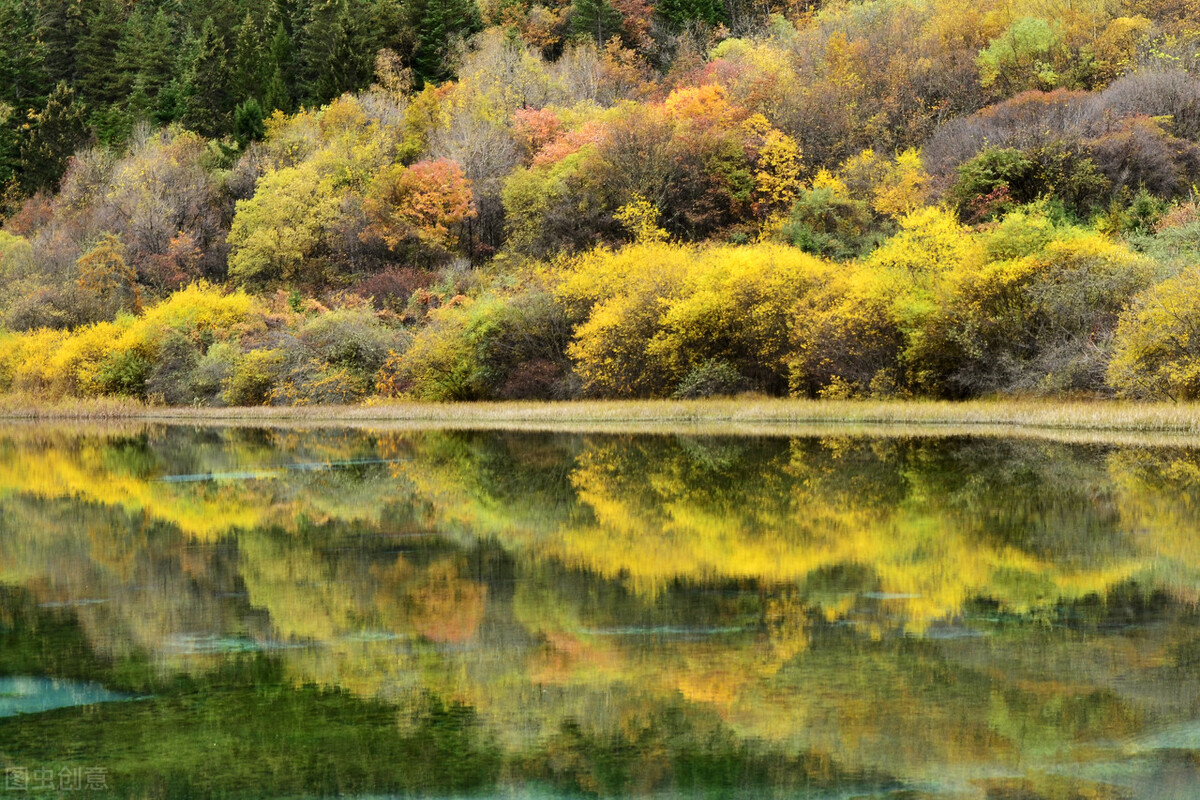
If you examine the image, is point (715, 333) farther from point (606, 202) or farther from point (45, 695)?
point (45, 695)

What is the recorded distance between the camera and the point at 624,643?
10.8m

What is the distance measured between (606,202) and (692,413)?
76.5ft

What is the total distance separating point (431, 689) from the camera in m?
9.58

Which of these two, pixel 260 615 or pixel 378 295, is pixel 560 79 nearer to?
pixel 378 295

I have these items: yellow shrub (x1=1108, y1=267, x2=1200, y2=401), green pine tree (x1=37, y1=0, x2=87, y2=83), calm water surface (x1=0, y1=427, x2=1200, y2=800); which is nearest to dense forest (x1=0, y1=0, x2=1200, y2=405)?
yellow shrub (x1=1108, y1=267, x2=1200, y2=401)

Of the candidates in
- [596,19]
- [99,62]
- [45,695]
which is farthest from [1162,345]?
[99,62]

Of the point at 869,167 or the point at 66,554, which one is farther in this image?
the point at 869,167

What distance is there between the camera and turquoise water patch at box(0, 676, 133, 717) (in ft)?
31.0

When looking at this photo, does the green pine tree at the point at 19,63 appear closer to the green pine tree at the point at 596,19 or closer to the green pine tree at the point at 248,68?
the green pine tree at the point at 248,68

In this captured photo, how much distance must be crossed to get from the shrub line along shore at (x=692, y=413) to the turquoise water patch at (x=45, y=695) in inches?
1175

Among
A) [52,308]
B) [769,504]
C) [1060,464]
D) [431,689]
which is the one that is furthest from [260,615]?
[52,308]

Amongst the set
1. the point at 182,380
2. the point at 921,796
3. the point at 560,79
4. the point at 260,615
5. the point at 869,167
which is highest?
the point at 560,79

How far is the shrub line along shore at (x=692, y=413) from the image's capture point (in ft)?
114

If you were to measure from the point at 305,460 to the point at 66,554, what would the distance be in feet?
51.6
